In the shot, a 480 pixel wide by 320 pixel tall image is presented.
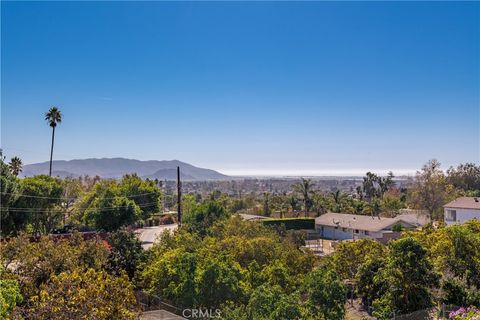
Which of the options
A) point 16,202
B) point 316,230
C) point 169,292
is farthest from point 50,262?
point 316,230

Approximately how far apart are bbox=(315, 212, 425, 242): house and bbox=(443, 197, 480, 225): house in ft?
18.7

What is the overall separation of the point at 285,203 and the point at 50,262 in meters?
77.4

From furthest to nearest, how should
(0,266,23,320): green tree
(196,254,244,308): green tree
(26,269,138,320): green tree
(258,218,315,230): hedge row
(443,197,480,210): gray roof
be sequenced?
(258,218,315,230): hedge row, (443,197,480,210): gray roof, (196,254,244,308): green tree, (0,266,23,320): green tree, (26,269,138,320): green tree

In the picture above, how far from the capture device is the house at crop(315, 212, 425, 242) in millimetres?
53656

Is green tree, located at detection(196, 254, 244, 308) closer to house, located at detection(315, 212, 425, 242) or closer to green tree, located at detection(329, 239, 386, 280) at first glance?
green tree, located at detection(329, 239, 386, 280)

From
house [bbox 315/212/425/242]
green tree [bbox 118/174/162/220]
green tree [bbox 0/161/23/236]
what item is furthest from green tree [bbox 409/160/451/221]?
green tree [bbox 0/161/23/236]

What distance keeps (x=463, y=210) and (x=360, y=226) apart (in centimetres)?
1295

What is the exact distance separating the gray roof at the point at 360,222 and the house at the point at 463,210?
6730 mm

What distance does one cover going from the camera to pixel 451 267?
75.4ft

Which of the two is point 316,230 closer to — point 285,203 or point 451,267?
point 285,203

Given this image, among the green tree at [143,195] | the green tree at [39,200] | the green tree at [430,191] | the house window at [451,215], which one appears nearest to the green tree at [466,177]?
the green tree at [430,191]

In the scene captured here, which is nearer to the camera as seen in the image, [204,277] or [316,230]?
[204,277]

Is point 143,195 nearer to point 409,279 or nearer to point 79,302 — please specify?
point 409,279

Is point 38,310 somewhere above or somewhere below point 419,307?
above
